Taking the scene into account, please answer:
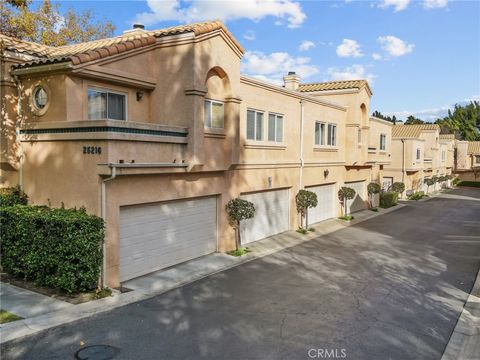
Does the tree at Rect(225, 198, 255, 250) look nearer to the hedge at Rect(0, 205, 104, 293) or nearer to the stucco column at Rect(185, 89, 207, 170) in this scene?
the stucco column at Rect(185, 89, 207, 170)

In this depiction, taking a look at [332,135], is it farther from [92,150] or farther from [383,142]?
[92,150]

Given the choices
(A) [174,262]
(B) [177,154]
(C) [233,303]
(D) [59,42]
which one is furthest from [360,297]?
(D) [59,42]

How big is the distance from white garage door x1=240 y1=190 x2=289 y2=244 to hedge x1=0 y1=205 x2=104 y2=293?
785cm

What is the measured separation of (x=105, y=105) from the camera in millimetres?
12789

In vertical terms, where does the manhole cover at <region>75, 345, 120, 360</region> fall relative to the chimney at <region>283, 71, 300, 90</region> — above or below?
below

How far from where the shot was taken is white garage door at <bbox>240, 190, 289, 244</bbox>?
1776 cm

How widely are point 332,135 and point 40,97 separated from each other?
16752mm

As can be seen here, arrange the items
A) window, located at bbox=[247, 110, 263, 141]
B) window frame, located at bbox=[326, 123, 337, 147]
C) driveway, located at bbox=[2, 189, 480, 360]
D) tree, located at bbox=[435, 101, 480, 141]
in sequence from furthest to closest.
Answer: tree, located at bbox=[435, 101, 480, 141] → window frame, located at bbox=[326, 123, 337, 147] → window, located at bbox=[247, 110, 263, 141] → driveway, located at bbox=[2, 189, 480, 360]

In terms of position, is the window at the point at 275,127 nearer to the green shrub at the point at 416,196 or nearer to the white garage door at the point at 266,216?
the white garage door at the point at 266,216

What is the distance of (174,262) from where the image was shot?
44.8 ft

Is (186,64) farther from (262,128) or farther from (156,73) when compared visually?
(262,128)

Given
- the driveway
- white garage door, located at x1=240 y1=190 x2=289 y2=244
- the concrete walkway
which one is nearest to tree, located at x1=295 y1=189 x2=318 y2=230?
white garage door, located at x1=240 y1=190 x2=289 y2=244

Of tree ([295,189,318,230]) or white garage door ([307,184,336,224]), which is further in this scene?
white garage door ([307,184,336,224])

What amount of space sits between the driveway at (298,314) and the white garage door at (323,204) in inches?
236
